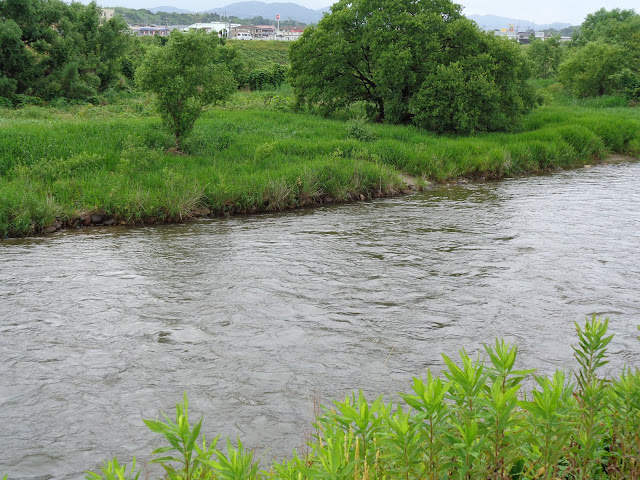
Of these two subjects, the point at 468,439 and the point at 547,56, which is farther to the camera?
the point at 547,56

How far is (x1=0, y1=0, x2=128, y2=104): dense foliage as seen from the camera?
91.1 feet

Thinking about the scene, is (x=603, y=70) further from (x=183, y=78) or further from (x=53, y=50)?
(x=53, y=50)

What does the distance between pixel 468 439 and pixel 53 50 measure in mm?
31468

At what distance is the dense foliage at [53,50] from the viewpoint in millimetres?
27766

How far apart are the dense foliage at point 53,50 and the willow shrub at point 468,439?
1120 inches

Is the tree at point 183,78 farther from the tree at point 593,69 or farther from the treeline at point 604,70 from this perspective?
the tree at point 593,69

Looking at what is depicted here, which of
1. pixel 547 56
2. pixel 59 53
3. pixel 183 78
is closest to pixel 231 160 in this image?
pixel 183 78

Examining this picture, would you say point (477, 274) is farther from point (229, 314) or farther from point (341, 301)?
point (229, 314)

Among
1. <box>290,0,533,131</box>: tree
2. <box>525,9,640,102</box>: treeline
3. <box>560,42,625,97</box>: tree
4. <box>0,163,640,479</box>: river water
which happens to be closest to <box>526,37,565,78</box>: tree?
<box>525,9,640,102</box>: treeline

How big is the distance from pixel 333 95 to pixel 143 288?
16293 millimetres

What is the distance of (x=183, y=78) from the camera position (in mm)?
16984

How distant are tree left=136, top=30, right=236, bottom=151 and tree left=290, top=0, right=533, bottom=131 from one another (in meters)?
7.41

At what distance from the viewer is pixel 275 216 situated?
14.8 metres

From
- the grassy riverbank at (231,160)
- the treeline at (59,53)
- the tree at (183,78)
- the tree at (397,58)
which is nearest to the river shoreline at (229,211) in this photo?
the grassy riverbank at (231,160)
